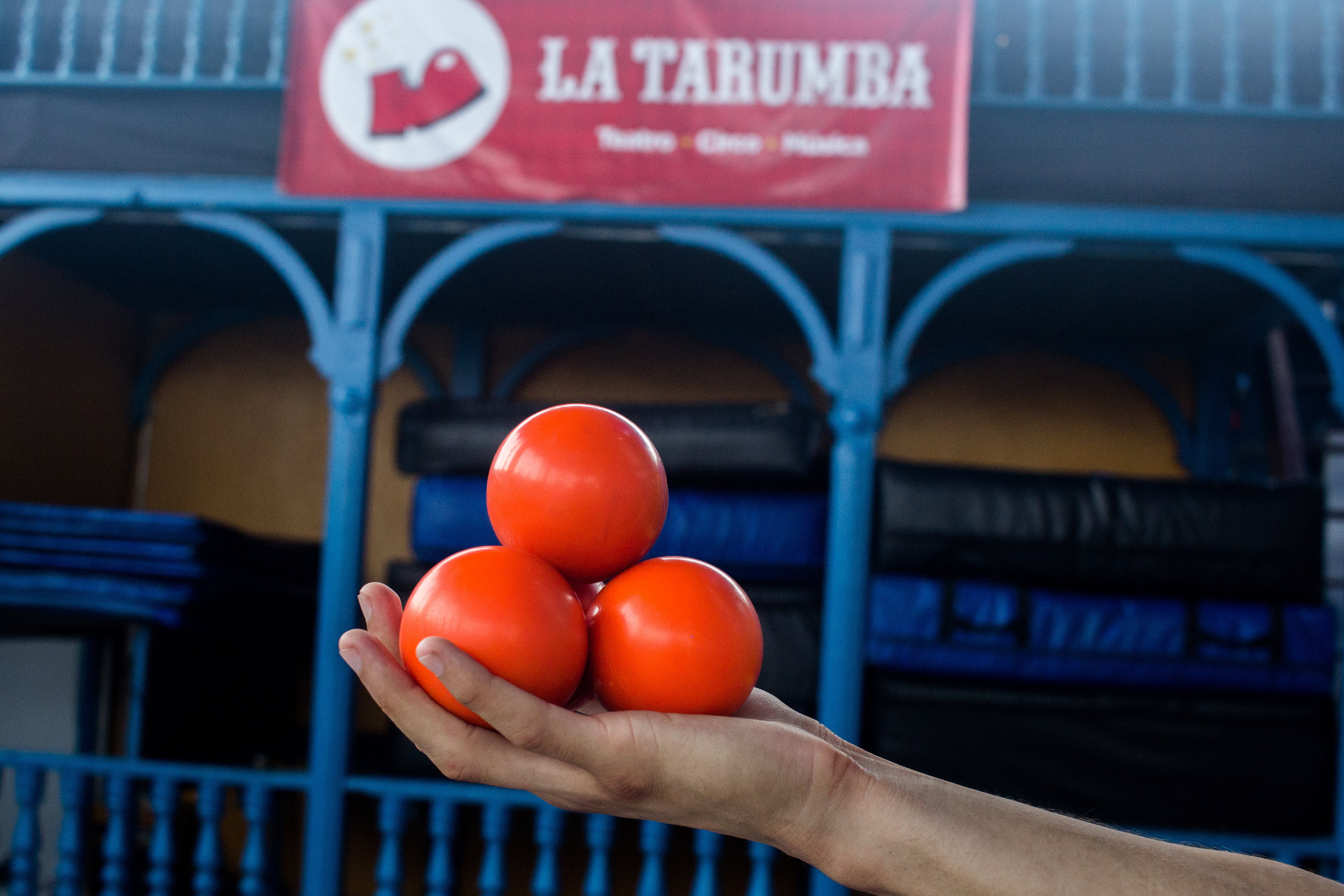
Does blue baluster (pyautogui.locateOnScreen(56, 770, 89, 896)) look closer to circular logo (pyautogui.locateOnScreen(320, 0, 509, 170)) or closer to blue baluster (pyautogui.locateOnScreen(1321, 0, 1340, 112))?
circular logo (pyautogui.locateOnScreen(320, 0, 509, 170))

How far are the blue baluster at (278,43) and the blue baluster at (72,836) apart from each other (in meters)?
2.68

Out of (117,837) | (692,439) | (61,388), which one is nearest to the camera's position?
(117,837)

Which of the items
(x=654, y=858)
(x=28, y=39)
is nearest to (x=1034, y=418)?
(x=654, y=858)

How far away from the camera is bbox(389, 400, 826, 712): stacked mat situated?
371cm

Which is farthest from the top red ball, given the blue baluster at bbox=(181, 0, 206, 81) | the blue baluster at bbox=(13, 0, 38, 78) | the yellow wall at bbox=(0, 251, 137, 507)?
the yellow wall at bbox=(0, 251, 137, 507)

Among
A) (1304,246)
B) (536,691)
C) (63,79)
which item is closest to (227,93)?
(63,79)

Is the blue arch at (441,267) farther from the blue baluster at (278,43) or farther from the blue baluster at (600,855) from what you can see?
the blue baluster at (600,855)

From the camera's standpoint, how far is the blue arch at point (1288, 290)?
11.3 feet

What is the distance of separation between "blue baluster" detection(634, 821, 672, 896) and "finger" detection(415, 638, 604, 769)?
8.60 ft

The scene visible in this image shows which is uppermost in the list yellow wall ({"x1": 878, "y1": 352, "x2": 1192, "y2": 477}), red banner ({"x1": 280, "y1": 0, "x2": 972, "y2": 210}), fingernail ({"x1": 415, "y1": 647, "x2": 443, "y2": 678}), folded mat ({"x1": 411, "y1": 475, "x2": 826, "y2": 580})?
red banner ({"x1": 280, "y1": 0, "x2": 972, "y2": 210})

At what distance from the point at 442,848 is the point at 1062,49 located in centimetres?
380

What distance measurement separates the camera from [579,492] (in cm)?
133

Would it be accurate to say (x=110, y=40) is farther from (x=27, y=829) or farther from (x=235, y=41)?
(x=27, y=829)

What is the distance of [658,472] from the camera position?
1.44m
